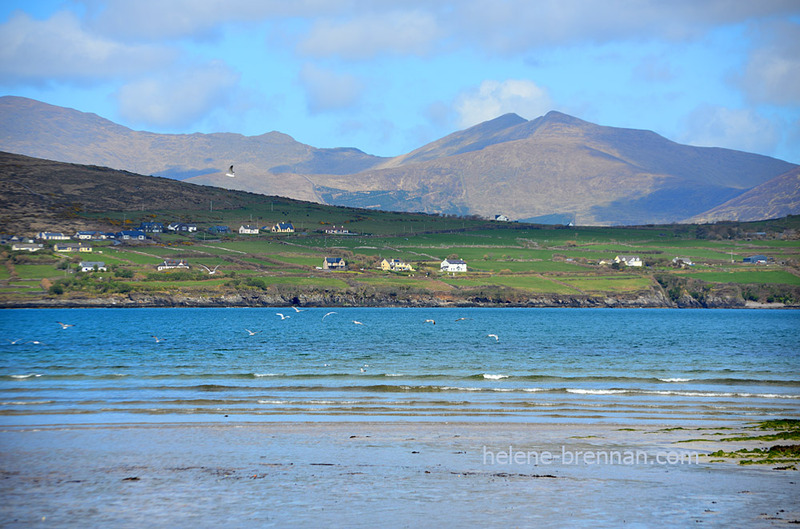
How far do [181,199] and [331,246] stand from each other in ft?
202

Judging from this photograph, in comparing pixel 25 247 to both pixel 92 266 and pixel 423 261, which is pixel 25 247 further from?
pixel 423 261

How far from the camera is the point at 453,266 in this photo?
440 feet

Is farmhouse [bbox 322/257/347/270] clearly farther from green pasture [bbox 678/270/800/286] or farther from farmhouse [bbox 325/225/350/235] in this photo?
green pasture [bbox 678/270/800/286]

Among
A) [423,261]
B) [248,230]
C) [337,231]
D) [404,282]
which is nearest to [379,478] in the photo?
[404,282]

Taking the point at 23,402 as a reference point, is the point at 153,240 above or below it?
above

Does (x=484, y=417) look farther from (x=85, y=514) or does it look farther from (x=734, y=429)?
(x=85, y=514)

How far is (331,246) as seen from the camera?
14950 centimetres

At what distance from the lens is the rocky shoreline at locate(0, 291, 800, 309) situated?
112 m

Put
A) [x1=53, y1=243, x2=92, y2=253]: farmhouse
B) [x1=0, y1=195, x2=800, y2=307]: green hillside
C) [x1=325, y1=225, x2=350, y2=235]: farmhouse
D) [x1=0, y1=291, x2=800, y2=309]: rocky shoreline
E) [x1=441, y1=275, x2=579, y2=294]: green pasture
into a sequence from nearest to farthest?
[x1=0, y1=291, x2=800, y2=309]: rocky shoreline, [x1=0, y1=195, x2=800, y2=307]: green hillside, [x1=441, y1=275, x2=579, y2=294]: green pasture, [x1=53, y1=243, x2=92, y2=253]: farmhouse, [x1=325, y1=225, x2=350, y2=235]: farmhouse

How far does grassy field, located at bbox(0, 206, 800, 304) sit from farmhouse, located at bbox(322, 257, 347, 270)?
175 cm

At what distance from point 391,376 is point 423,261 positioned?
341 feet

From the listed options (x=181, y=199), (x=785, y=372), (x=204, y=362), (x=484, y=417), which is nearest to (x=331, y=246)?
(x=181, y=199)

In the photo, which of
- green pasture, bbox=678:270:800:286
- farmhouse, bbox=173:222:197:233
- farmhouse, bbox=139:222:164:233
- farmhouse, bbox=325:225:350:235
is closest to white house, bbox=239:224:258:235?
farmhouse, bbox=173:222:197:233

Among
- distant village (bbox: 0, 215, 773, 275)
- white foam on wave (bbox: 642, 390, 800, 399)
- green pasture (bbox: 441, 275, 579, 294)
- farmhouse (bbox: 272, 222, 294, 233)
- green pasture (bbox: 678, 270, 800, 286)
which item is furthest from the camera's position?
farmhouse (bbox: 272, 222, 294, 233)
